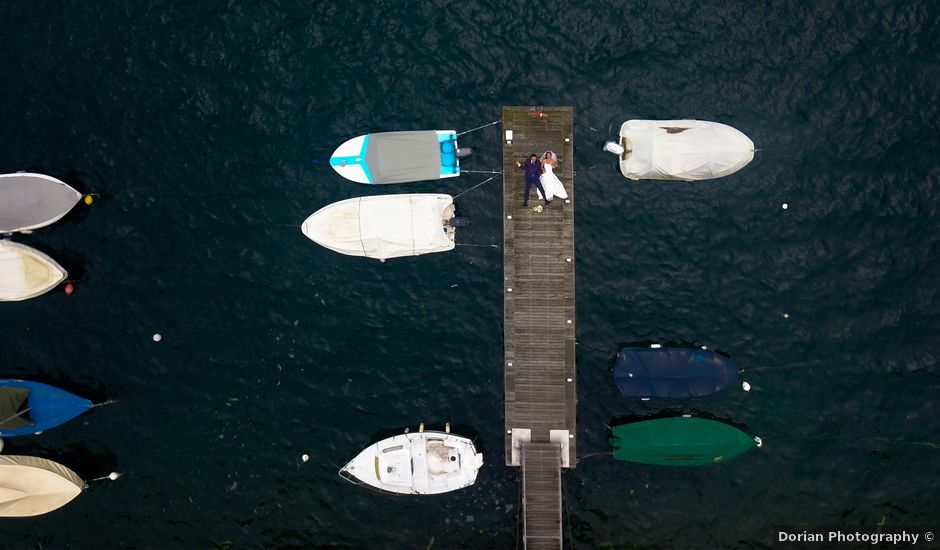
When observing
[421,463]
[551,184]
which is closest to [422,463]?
[421,463]

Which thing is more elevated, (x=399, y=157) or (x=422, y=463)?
(x=399, y=157)

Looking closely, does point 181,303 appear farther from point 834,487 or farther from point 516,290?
point 834,487

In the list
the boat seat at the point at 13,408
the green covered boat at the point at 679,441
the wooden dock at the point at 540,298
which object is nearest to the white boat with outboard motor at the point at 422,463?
the wooden dock at the point at 540,298

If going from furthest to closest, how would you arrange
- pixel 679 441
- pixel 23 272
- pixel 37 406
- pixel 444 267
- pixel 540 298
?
pixel 444 267, pixel 540 298, pixel 37 406, pixel 23 272, pixel 679 441

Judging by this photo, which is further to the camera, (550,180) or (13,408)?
(550,180)

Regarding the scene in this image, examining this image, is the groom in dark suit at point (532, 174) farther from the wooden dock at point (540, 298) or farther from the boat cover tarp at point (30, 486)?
the boat cover tarp at point (30, 486)

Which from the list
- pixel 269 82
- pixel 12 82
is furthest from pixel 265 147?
pixel 12 82

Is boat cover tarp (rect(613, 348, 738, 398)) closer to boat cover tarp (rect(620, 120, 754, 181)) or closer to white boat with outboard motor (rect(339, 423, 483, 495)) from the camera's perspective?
white boat with outboard motor (rect(339, 423, 483, 495))

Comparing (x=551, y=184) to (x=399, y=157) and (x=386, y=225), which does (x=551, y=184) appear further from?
(x=386, y=225)
